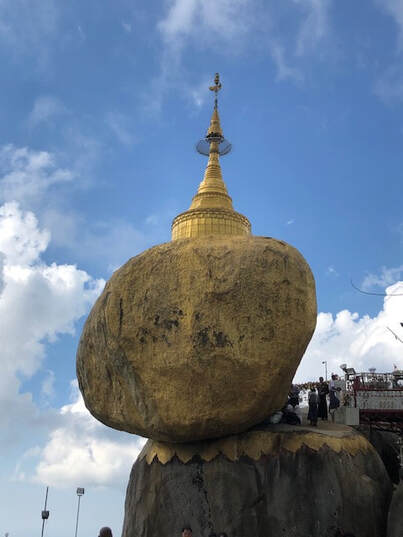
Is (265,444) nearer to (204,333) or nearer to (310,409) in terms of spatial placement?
(310,409)

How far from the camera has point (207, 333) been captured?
12953mm

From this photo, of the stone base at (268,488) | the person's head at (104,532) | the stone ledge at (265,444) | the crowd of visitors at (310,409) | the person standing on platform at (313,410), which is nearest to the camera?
the person's head at (104,532)

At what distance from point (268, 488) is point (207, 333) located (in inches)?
164

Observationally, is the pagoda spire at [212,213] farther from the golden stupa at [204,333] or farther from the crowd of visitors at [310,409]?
the crowd of visitors at [310,409]

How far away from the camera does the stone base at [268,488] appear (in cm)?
1289

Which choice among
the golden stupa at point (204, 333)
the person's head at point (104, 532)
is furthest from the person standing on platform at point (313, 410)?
the person's head at point (104, 532)

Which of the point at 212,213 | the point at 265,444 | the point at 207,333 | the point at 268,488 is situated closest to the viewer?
the point at 207,333

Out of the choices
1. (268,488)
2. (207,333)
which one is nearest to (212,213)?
(207,333)

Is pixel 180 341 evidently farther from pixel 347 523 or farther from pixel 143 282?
pixel 347 523

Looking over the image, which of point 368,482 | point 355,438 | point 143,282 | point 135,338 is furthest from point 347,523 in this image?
point 143,282

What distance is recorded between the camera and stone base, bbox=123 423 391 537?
12891mm

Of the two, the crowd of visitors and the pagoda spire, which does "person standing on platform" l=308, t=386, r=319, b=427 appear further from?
the pagoda spire

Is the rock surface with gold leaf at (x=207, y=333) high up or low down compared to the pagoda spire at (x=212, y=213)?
down

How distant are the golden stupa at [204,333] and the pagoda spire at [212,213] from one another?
12.9 feet
